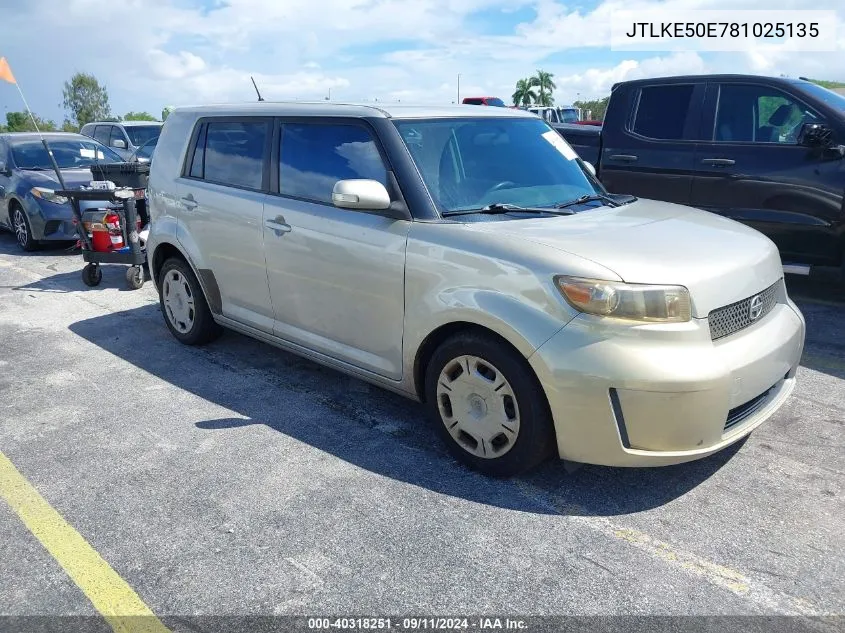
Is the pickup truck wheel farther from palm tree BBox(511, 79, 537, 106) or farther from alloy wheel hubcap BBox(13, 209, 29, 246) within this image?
palm tree BBox(511, 79, 537, 106)

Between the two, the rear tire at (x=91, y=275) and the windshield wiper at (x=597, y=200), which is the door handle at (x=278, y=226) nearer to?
the windshield wiper at (x=597, y=200)

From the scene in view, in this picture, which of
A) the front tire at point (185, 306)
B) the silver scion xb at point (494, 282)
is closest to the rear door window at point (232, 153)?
the silver scion xb at point (494, 282)

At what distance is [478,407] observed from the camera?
335 cm

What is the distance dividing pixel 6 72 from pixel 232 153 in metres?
5.06

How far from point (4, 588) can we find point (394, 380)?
1.93 meters

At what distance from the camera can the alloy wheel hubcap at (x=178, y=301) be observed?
5.29 m

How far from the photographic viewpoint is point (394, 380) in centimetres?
376

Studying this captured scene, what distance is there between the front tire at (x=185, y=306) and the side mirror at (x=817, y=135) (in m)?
5.06

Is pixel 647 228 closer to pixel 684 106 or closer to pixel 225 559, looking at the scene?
pixel 225 559

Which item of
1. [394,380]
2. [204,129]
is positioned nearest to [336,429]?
[394,380]

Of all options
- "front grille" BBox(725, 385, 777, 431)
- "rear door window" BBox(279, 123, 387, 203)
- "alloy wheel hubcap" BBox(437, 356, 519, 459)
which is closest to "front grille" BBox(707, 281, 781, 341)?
"front grille" BBox(725, 385, 777, 431)

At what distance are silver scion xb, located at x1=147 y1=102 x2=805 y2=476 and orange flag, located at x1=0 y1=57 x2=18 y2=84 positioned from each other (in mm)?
4645

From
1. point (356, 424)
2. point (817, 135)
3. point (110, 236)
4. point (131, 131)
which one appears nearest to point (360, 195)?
point (356, 424)

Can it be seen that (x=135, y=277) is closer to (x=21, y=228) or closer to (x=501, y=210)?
(x=21, y=228)
